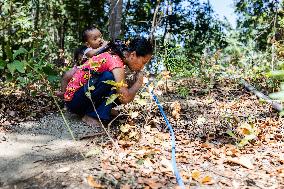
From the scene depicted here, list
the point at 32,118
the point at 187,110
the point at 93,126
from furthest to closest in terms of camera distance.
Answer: the point at 187,110, the point at 32,118, the point at 93,126

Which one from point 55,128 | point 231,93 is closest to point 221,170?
point 55,128

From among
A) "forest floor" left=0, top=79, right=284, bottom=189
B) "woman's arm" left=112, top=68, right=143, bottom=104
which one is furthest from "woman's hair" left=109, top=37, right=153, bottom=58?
"forest floor" left=0, top=79, right=284, bottom=189

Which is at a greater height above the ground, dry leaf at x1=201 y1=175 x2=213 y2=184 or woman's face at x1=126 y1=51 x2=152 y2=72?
woman's face at x1=126 y1=51 x2=152 y2=72

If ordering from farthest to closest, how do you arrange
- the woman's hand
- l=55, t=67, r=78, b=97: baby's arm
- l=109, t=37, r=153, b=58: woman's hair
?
1. l=55, t=67, r=78, b=97: baby's arm
2. the woman's hand
3. l=109, t=37, r=153, b=58: woman's hair

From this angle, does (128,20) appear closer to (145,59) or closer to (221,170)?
(145,59)

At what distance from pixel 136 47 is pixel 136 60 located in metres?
0.14

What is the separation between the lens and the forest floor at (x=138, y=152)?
98.7 inches

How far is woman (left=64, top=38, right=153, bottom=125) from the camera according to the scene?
3.67m

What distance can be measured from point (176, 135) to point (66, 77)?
1678 millimetres

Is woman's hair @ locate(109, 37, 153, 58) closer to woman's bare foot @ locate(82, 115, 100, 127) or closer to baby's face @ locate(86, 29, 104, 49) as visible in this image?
woman's bare foot @ locate(82, 115, 100, 127)

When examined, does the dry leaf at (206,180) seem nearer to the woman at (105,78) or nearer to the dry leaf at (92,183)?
the dry leaf at (92,183)

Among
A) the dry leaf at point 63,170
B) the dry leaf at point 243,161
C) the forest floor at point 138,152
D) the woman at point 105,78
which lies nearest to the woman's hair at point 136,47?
the woman at point 105,78

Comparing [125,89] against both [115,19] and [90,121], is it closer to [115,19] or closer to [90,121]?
[90,121]

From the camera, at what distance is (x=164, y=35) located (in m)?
16.2
